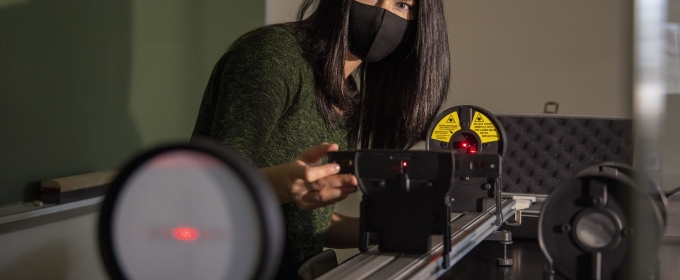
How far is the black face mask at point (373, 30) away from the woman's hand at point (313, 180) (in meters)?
0.54

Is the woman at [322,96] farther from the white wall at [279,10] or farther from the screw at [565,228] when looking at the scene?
the white wall at [279,10]

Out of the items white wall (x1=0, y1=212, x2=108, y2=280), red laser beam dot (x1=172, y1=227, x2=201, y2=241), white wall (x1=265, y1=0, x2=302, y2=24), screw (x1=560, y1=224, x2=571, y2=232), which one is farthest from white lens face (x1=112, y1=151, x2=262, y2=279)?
white wall (x1=265, y1=0, x2=302, y2=24)

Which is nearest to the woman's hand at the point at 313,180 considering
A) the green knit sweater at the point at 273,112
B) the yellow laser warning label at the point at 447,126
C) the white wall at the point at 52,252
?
the green knit sweater at the point at 273,112

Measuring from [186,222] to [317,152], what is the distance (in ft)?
0.96

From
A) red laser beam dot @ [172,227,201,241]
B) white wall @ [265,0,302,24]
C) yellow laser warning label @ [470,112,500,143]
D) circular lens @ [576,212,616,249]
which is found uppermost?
white wall @ [265,0,302,24]

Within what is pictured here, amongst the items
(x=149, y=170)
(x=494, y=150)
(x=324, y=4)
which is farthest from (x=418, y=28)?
(x=149, y=170)

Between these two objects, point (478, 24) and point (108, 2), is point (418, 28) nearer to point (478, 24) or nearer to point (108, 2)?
point (108, 2)

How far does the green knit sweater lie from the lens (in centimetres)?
93

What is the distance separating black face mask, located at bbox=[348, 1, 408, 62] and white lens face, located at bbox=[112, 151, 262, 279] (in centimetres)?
84

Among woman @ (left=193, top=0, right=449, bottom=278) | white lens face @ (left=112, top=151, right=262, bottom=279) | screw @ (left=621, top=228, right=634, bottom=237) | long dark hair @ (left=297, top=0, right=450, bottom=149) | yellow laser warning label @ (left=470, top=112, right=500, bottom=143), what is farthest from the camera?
long dark hair @ (left=297, top=0, right=450, bottom=149)

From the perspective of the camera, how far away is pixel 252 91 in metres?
0.97

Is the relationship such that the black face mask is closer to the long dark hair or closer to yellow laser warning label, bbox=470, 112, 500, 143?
the long dark hair

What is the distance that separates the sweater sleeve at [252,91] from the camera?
0.91 meters

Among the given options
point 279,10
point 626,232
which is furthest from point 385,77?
point 279,10
